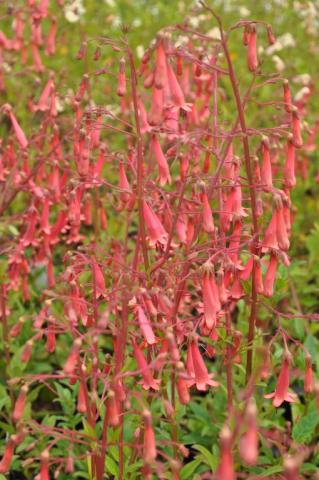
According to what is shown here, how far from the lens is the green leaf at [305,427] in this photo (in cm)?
327

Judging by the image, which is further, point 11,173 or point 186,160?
point 11,173

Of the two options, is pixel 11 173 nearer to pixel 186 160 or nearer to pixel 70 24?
pixel 186 160

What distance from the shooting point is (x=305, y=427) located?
331cm

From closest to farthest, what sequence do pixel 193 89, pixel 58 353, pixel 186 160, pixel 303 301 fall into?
pixel 186 160 → pixel 58 353 → pixel 303 301 → pixel 193 89

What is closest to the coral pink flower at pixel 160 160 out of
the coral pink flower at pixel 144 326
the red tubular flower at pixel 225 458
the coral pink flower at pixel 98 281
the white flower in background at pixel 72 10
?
the coral pink flower at pixel 98 281

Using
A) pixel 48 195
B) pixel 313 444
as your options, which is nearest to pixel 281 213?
pixel 313 444

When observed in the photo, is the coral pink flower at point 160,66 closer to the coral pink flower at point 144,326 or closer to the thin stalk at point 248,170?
the thin stalk at point 248,170

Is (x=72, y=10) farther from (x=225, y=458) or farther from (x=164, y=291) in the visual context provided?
(x=225, y=458)

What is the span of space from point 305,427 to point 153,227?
1151 mm

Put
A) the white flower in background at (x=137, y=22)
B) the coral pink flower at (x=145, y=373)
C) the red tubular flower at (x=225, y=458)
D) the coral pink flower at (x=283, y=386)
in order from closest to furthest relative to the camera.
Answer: the red tubular flower at (x=225, y=458) → the coral pink flower at (x=145, y=373) → the coral pink flower at (x=283, y=386) → the white flower in background at (x=137, y=22)

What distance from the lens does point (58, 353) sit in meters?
4.57

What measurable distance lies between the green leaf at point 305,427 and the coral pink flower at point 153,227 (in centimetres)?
104

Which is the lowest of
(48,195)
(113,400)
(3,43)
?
(113,400)

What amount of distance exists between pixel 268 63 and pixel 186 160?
6310 millimetres
